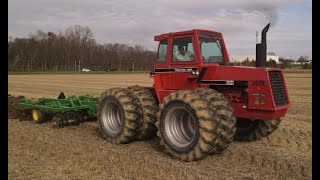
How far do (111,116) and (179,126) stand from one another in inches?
95.3

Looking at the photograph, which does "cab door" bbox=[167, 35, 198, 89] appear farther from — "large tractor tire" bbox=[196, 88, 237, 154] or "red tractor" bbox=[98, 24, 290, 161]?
"large tractor tire" bbox=[196, 88, 237, 154]

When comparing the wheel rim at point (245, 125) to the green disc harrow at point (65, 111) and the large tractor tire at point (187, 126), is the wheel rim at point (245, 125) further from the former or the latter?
the green disc harrow at point (65, 111)

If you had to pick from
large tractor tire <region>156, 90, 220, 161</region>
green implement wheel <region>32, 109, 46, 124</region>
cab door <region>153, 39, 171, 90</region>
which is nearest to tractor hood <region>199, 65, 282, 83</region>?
large tractor tire <region>156, 90, 220, 161</region>

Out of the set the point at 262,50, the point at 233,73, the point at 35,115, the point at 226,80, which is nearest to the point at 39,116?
the point at 35,115

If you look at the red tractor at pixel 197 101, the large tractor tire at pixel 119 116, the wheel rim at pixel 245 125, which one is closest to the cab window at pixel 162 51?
the red tractor at pixel 197 101

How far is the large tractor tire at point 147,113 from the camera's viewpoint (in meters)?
9.02

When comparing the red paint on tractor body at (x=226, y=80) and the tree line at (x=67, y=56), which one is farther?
the tree line at (x=67, y=56)

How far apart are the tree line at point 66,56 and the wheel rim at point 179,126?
8925cm

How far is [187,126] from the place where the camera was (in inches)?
325

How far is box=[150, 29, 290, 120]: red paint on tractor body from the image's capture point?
7516mm

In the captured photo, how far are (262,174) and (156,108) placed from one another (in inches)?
134
